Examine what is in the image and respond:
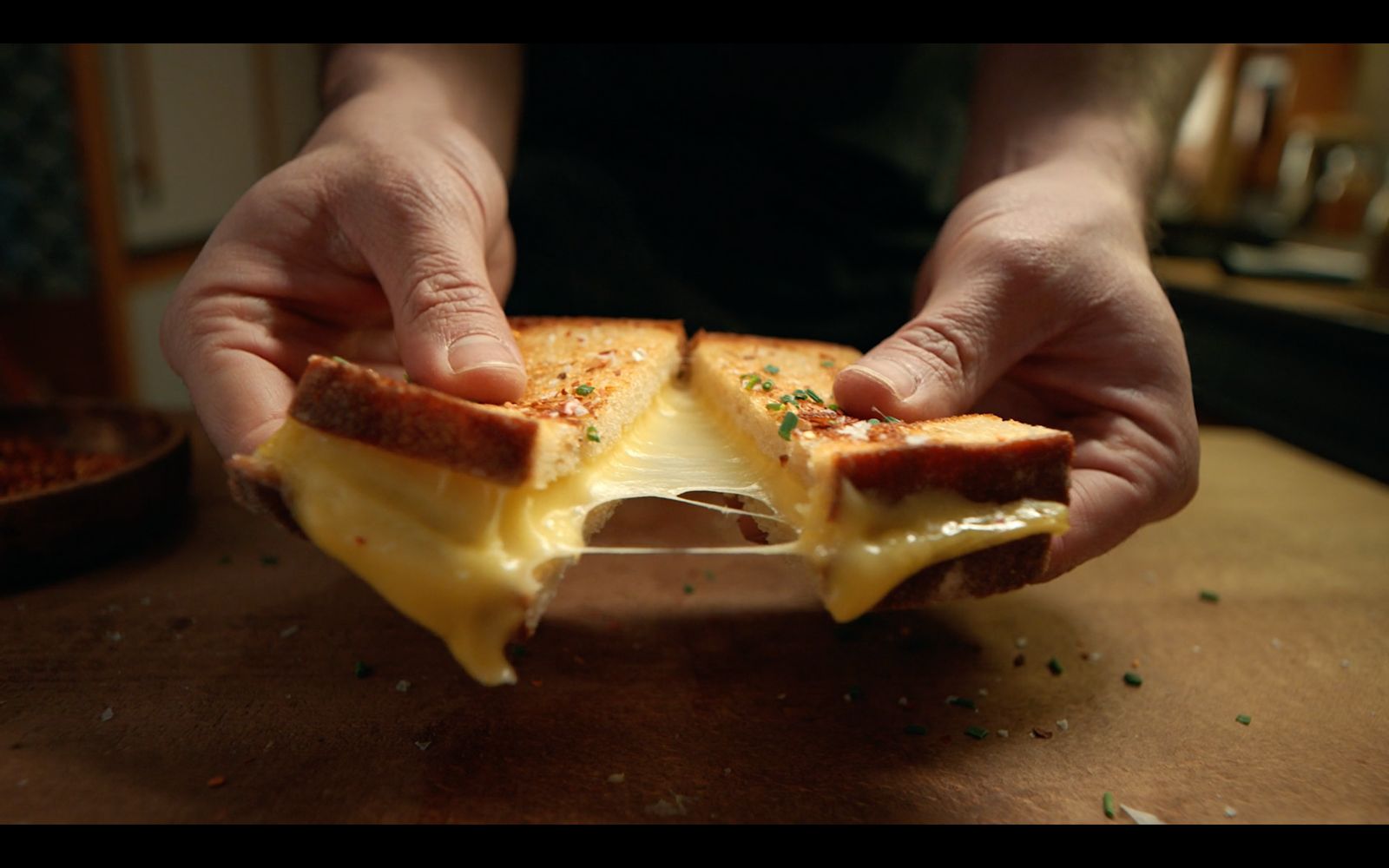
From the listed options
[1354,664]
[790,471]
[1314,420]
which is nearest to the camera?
[790,471]

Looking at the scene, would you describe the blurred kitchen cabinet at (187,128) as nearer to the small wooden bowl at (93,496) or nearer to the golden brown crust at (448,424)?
the small wooden bowl at (93,496)

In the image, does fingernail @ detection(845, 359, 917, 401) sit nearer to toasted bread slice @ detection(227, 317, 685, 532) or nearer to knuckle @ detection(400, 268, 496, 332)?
toasted bread slice @ detection(227, 317, 685, 532)

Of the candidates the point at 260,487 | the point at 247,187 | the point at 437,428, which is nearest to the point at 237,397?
the point at 260,487

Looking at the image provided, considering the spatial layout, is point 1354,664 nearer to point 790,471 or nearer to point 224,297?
point 790,471

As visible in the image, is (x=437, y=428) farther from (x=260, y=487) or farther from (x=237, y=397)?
(x=237, y=397)

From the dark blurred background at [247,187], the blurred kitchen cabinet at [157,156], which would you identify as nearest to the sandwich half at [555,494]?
the dark blurred background at [247,187]

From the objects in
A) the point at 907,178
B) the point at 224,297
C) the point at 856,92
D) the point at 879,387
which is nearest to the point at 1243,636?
the point at 879,387

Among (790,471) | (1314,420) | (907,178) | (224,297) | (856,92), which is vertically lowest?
(1314,420)
